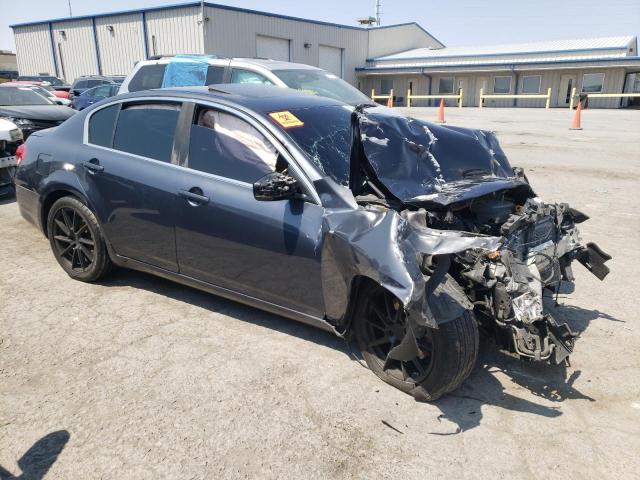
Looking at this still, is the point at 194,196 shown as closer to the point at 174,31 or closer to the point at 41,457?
the point at 41,457

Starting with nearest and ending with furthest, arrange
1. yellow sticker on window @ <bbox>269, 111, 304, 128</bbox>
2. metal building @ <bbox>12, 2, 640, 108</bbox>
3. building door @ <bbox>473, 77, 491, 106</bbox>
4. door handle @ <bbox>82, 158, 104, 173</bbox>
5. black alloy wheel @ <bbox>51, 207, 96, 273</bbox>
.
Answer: yellow sticker on window @ <bbox>269, 111, 304, 128</bbox>
door handle @ <bbox>82, 158, 104, 173</bbox>
black alloy wheel @ <bbox>51, 207, 96, 273</bbox>
metal building @ <bbox>12, 2, 640, 108</bbox>
building door @ <bbox>473, 77, 491, 106</bbox>

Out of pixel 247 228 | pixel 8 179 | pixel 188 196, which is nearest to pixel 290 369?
pixel 247 228

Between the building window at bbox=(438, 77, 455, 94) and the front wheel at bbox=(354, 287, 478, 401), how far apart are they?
41208 mm

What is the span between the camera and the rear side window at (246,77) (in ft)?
25.9

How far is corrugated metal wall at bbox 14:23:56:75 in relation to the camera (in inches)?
1518

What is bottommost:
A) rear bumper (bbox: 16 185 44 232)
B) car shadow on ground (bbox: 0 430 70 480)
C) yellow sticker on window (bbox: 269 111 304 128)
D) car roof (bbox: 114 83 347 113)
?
car shadow on ground (bbox: 0 430 70 480)

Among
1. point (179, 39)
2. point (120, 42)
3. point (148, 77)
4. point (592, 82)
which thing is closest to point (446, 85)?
point (592, 82)

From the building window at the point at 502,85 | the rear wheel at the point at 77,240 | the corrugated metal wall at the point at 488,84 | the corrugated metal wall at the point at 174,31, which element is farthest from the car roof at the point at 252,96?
the building window at the point at 502,85

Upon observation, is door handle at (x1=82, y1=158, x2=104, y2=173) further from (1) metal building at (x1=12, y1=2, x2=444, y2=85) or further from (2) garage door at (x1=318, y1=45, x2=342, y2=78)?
(2) garage door at (x1=318, y1=45, x2=342, y2=78)

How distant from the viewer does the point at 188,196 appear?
3.76 metres

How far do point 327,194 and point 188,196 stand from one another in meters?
1.08

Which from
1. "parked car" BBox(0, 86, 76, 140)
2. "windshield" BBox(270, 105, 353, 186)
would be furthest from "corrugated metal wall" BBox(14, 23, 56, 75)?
"windshield" BBox(270, 105, 353, 186)

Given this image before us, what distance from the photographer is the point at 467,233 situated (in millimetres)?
2863

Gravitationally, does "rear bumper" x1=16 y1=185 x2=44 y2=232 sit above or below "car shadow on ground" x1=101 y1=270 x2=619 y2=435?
above
